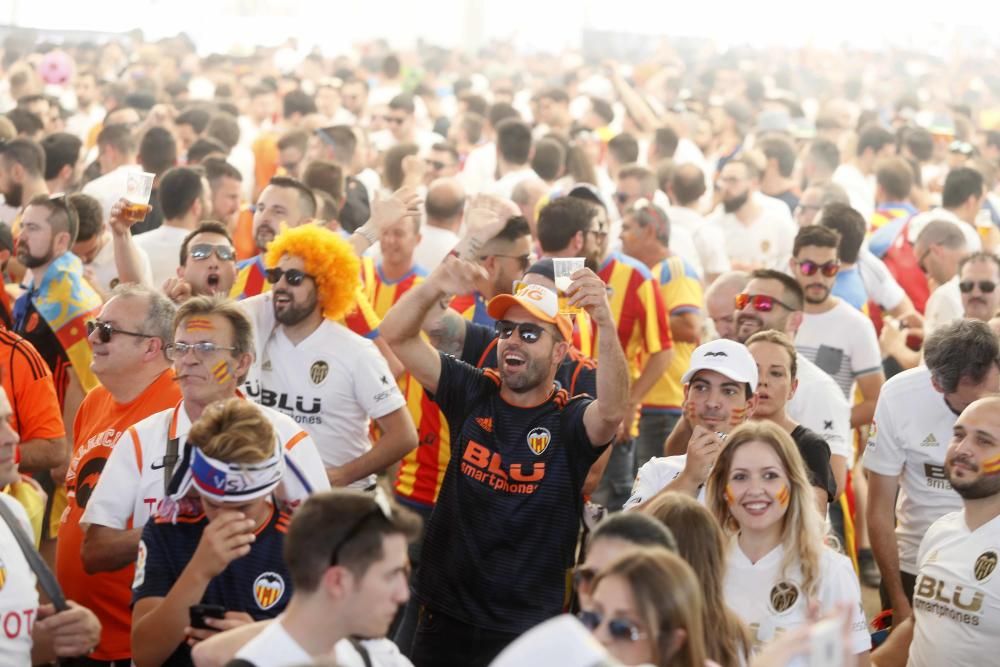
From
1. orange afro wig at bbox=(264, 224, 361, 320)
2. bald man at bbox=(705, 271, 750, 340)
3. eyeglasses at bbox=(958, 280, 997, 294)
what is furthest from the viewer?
eyeglasses at bbox=(958, 280, 997, 294)

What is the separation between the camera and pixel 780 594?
13.8ft

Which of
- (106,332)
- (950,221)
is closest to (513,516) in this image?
(106,332)

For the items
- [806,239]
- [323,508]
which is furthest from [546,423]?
[806,239]

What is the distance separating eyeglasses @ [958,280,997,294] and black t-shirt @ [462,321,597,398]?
247 cm

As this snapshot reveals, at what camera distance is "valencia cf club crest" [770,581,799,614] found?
13.7 feet

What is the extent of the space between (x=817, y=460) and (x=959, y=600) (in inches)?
27.8

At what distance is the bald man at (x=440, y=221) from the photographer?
346 inches

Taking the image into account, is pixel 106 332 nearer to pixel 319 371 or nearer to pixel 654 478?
pixel 319 371

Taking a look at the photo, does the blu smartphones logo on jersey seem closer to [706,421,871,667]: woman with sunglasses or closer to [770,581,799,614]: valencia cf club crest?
[706,421,871,667]: woman with sunglasses

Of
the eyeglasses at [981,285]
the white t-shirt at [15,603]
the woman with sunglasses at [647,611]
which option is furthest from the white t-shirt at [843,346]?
the white t-shirt at [15,603]

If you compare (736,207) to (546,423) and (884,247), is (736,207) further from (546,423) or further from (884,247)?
(546,423)

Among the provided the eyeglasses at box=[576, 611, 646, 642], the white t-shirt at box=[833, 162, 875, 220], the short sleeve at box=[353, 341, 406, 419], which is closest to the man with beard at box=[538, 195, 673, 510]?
the short sleeve at box=[353, 341, 406, 419]

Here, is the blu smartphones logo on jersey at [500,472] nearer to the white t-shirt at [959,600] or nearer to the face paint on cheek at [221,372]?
the face paint on cheek at [221,372]

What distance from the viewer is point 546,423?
4.96 m
